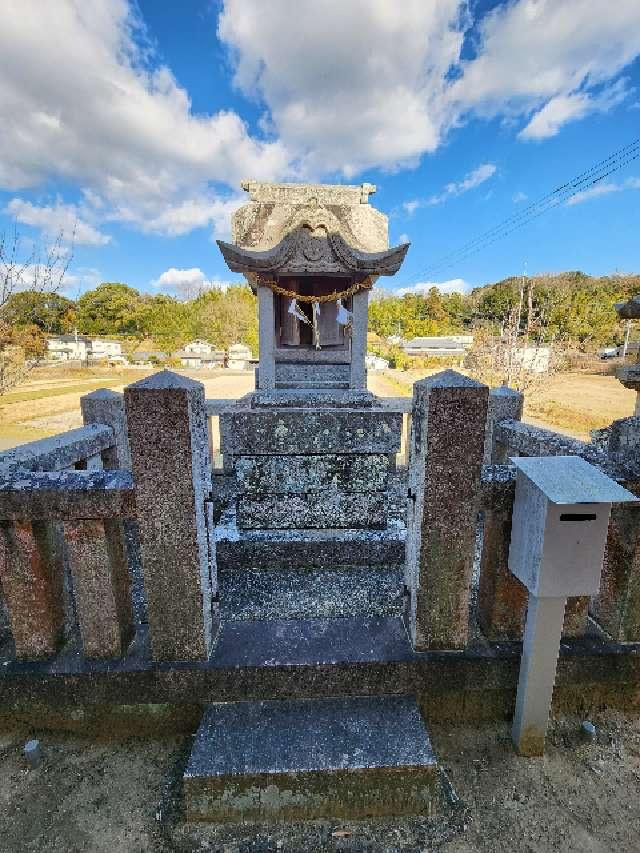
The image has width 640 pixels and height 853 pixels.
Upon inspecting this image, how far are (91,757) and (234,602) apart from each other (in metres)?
1.34

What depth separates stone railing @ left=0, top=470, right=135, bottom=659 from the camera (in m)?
2.36

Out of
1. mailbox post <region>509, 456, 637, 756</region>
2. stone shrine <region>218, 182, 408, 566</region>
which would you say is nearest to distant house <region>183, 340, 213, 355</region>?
stone shrine <region>218, 182, 408, 566</region>

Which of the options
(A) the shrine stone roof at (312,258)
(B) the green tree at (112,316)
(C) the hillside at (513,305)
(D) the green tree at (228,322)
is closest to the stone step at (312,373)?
(A) the shrine stone roof at (312,258)

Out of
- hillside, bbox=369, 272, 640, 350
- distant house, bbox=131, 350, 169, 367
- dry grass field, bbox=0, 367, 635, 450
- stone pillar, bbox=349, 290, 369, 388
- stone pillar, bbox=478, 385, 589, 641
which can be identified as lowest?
dry grass field, bbox=0, 367, 635, 450

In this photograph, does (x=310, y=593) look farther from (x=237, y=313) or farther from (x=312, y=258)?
(x=237, y=313)

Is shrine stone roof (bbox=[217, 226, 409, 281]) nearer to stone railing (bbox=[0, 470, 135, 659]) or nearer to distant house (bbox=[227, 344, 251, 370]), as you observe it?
stone railing (bbox=[0, 470, 135, 659])

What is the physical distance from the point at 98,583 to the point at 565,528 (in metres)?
2.69

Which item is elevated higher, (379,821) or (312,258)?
(312,258)

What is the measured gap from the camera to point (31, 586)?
2.51 m

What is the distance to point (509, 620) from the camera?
2.71 meters

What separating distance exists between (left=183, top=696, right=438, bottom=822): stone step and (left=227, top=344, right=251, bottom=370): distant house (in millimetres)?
50130

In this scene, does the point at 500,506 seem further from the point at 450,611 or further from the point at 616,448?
the point at 616,448

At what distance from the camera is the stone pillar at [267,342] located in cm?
544

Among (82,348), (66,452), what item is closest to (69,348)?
(82,348)
